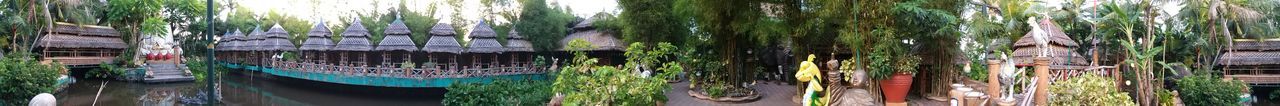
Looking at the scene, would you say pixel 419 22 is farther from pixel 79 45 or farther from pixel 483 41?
pixel 79 45

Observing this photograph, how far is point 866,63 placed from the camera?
4434 mm

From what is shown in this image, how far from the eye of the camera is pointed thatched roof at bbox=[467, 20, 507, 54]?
5320 mm

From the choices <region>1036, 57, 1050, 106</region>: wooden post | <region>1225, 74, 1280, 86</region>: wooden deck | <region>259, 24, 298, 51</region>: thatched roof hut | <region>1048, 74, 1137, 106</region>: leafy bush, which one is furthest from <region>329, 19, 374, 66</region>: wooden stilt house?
<region>1225, 74, 1280, 86</region>: wooden deck

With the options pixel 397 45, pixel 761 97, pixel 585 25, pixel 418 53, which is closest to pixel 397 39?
pixel 397 45

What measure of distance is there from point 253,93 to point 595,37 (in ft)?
9.16

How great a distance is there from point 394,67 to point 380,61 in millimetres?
257

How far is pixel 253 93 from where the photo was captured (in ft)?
21.2

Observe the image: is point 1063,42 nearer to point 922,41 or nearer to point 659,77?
point 922,41

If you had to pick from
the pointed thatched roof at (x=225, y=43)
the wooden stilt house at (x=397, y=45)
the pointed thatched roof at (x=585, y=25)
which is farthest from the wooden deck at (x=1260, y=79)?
the pointed thatched roof at (x=225, y=43)

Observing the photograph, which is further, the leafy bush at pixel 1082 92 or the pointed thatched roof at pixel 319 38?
the pointed thatched roof at pixel 319 38

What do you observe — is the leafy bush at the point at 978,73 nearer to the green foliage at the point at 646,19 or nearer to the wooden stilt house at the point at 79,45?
the green foliage at the point at 646,19

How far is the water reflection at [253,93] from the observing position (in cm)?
552

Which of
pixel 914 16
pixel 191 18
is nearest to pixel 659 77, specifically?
pixel 914 16

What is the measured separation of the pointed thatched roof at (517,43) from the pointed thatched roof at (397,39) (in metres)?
0.62
